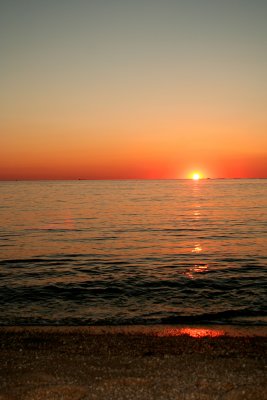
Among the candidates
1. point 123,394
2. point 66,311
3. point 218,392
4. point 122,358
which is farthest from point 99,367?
point 66,311

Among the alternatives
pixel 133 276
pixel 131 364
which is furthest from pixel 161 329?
pixel 133 276

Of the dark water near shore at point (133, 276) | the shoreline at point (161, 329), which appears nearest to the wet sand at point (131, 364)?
the shoreline at point (161, 329)

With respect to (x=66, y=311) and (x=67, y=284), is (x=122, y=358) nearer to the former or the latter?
(x=66, y=311)

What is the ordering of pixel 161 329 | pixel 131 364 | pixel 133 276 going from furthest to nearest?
pixel 133 276 < pixel 161 329 < pixel 131 364

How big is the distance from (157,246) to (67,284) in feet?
32.1

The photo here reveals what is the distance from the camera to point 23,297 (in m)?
12.4

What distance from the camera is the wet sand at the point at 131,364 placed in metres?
5.66

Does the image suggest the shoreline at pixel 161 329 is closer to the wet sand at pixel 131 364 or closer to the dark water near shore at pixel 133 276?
the wet sand at pixel 131 364

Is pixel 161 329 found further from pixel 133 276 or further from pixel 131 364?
pixel 133 276

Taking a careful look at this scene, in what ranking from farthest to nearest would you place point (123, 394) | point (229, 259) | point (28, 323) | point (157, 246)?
point (157, 246) → point (229, 259) → point (28, 323) → point (123, 394)

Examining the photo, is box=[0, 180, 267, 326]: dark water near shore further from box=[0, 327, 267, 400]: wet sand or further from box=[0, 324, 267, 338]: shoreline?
box=[0, 327, 267, 400]: wet sand

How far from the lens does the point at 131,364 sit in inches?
272

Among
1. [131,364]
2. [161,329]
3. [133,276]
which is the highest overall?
[131,364]

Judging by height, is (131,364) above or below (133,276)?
above
